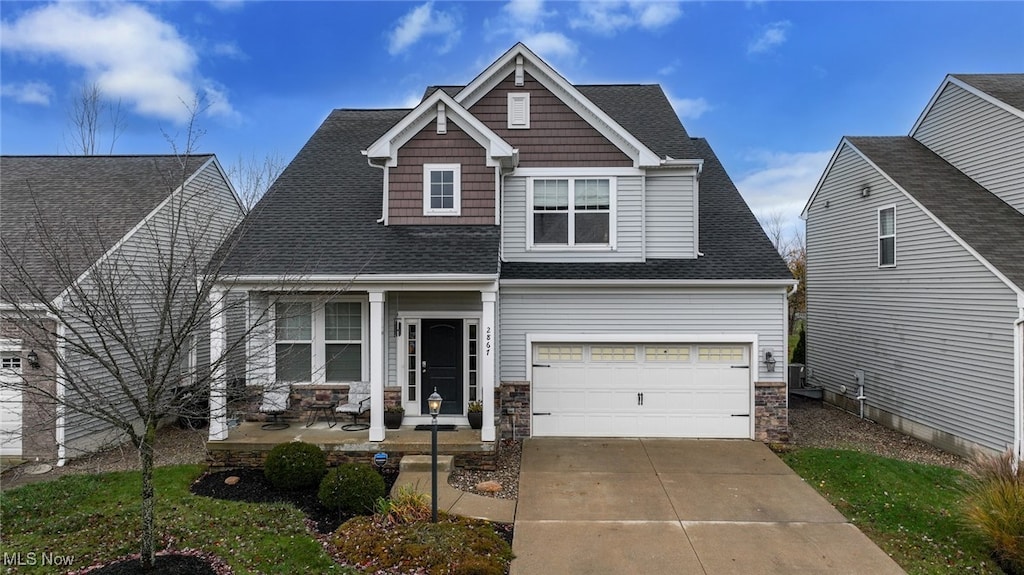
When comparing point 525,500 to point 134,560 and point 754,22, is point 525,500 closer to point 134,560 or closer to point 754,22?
point 134,560

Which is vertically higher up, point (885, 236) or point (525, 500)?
point (885, 236)

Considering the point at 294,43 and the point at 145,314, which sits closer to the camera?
the point at 145,314

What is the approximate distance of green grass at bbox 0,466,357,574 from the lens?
5.52 meters

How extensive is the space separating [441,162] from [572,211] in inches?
107

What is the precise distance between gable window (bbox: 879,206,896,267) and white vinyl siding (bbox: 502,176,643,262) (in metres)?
5.87

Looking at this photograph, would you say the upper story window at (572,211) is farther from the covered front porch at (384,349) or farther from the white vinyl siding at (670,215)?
the covered front porch at (384,349)

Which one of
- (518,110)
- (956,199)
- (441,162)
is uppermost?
(518,110)

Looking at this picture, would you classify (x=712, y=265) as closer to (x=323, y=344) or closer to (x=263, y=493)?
(x=323, y=344)

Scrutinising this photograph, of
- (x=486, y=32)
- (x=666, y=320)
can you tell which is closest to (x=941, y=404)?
(x=666, y=320)

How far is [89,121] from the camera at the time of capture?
23.5m

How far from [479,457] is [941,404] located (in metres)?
8.75

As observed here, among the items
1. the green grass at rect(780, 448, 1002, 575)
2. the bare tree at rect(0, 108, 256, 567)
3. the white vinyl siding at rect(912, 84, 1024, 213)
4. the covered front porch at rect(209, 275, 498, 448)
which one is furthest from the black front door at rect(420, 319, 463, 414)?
the white vinyl siding at rect(912, 84, 1024, 213)

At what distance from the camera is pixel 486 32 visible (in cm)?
1564

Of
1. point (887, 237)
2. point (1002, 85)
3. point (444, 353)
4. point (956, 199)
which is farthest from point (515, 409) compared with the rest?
point (1002, 85)
